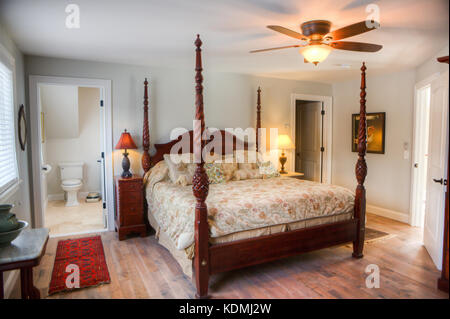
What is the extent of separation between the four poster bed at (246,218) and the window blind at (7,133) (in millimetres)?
1447

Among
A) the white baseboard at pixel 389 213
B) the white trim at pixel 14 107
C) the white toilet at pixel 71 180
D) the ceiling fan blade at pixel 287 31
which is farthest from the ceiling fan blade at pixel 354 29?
the white toilet at pixel 71 180

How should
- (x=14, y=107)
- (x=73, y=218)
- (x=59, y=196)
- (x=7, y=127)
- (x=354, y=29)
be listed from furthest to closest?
(x=59, y=196)
(x=73, y=218)
(x=14, y=107)
(x=7, y=127)
(x=354, y=29)

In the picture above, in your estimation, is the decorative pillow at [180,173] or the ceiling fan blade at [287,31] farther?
the decorative pillow at [180,173]

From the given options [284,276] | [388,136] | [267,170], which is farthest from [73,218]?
[388,136]

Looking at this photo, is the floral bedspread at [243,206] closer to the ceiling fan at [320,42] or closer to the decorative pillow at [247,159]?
the decorative pillow at [247,159]

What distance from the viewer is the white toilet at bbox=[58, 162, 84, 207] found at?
220 inches

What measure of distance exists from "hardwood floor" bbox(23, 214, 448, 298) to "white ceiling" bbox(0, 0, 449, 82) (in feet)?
6.54

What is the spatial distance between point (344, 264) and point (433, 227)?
0.98 meters

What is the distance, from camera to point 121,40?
10.2ft

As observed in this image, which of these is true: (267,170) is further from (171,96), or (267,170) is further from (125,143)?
(125,143)

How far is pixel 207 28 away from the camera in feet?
9.04

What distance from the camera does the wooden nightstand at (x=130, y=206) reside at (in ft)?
12.6

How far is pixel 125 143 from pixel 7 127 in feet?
4.51

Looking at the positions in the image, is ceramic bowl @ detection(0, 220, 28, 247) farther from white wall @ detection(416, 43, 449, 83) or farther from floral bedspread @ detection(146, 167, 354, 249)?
white wall @ detection(416, 43, 449, 83)
